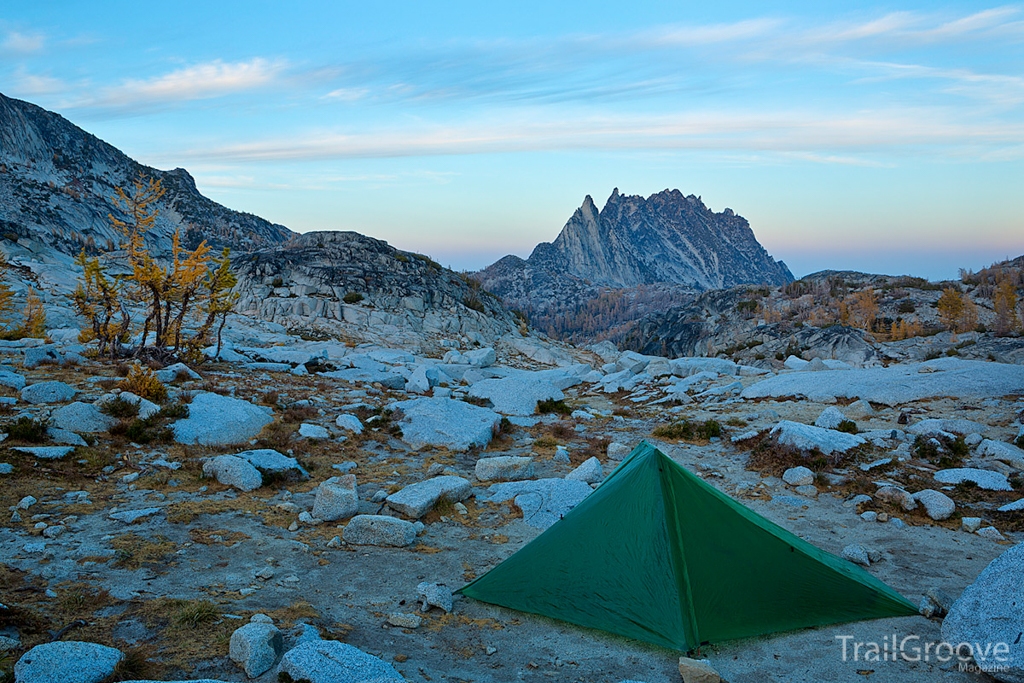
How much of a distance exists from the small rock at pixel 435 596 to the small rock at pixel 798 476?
6139 mm

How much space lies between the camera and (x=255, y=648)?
164 inches

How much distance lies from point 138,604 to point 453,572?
2851 mm

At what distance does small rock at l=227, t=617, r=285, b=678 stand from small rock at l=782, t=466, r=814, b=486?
25.5 ft

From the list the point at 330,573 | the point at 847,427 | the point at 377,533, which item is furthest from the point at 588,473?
the point at 847,427

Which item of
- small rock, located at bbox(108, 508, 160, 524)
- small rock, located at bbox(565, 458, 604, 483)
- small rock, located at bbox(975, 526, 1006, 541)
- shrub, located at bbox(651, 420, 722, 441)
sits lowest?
small rock, located at bbox(108, 508, 160, 524)

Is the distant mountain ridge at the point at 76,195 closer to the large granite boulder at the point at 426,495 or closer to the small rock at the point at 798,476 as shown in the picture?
the large granite boulder at the point at 426,495

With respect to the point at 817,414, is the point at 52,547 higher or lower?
lower

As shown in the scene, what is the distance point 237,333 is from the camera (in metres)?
25.1

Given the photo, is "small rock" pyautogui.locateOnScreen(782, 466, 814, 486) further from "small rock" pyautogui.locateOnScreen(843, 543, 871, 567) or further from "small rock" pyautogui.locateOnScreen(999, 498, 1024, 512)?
"small rock" pyautogui.locateOnScreen(843, 543, 871, 567)

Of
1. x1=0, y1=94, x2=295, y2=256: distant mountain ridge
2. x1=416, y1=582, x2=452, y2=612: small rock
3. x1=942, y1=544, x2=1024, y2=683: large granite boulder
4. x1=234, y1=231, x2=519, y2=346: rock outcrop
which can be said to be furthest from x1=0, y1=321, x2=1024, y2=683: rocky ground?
x1=0, y1=94, x2=295, y2=256: distant mountain ridge

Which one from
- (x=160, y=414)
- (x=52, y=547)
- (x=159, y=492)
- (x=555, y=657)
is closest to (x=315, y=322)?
(x=160, y=414)

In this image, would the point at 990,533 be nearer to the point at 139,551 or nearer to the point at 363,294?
the point at 139,551

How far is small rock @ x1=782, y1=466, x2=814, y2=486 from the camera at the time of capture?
912 cm

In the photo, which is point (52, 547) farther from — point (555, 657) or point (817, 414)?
point (817, 414)
